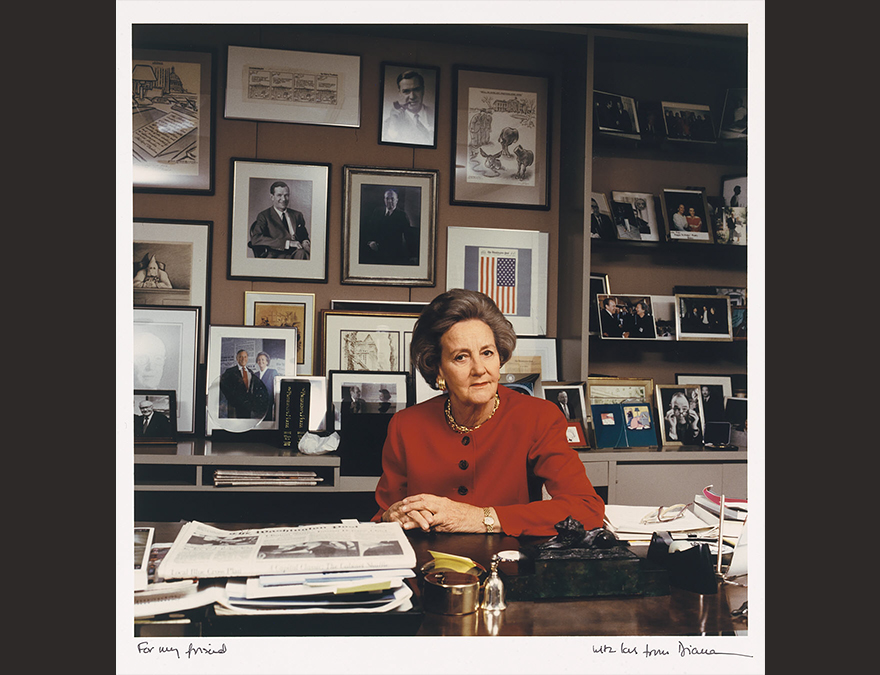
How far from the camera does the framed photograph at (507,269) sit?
3.33m

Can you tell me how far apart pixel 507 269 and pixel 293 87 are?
1363 millimetres

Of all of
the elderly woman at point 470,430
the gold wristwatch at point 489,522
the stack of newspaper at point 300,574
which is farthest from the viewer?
the elderly woman at point 470,430

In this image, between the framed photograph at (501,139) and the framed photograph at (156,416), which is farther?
the framed photograph at (501,139)

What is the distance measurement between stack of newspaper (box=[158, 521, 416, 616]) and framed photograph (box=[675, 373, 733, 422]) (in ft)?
8.76

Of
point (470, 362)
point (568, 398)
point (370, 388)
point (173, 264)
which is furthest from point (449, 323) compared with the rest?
point (173, 264)

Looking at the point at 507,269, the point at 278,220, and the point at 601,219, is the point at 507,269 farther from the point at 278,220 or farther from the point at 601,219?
the point at 278,220

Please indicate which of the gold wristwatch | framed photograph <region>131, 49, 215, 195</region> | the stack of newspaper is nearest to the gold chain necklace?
the gold wristwatch

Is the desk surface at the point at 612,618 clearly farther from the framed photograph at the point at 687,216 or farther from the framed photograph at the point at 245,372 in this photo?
the framed photograph at the point at 687,216

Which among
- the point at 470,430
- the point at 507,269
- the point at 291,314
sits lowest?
the point at 470,430

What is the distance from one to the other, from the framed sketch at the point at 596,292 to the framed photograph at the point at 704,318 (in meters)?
0.38

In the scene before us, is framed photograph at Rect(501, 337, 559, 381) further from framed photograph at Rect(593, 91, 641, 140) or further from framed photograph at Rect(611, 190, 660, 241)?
framed photograph at Rect(593, 91, 641, 140)

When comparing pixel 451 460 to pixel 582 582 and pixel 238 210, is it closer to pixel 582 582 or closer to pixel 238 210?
pixel 582 582

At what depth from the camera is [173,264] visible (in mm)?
3088

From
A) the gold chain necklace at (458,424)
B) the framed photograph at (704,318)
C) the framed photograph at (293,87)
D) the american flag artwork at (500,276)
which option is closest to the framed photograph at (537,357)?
the american flag artwork at (500,276)
